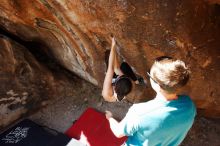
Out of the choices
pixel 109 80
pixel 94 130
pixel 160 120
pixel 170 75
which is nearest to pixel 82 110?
pixel 94 130

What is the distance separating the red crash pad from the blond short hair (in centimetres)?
171

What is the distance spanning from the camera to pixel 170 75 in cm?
184

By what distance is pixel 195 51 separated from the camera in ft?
8.95

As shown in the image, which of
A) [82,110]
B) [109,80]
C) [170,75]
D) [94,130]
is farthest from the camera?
[82,110]

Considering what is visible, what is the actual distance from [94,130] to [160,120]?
69.1 inches

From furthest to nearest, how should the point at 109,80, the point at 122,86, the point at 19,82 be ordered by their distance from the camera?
the point at 19,82, the point at 122,86, the point at 109,80

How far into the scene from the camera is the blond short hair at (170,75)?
1841 mm

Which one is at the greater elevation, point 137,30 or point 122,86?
point 137,30

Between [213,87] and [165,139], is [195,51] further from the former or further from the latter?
[165,139]

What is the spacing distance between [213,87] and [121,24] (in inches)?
38.4

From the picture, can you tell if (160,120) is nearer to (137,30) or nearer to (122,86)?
(122,86)

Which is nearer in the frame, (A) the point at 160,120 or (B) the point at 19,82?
(A) the point at 160,120

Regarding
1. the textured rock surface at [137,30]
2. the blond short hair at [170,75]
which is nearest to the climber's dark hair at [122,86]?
the textured rock surface at [137,30]

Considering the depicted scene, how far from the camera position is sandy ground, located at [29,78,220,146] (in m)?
3.54
